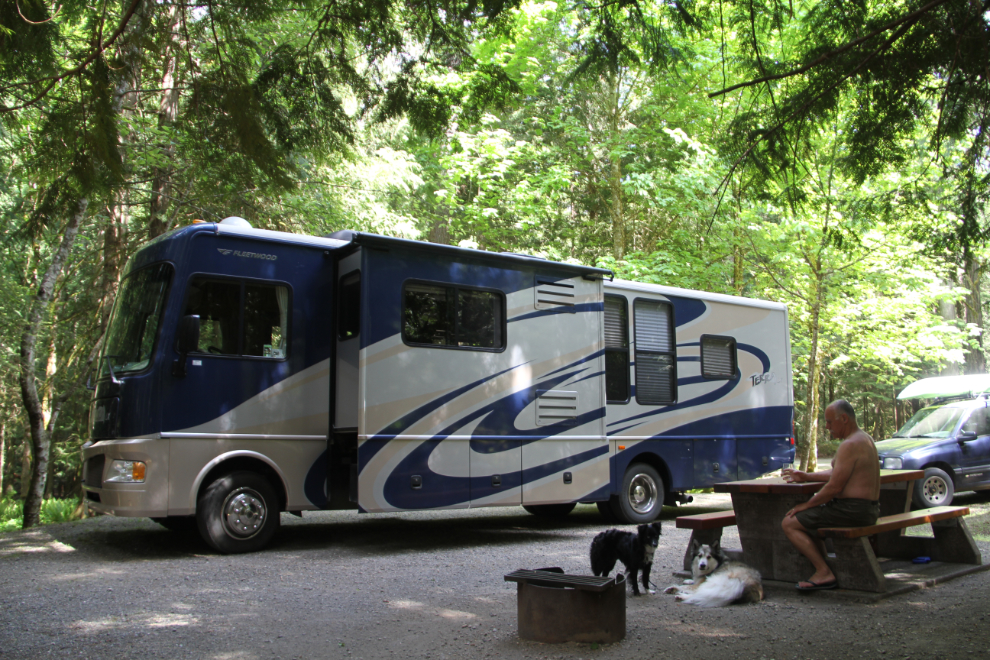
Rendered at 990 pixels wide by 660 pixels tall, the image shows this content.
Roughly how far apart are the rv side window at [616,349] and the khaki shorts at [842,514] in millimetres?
4294

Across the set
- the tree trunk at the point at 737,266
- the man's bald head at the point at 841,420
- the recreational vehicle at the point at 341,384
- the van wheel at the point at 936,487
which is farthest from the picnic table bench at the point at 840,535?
the tree trunk at the point at 737,266

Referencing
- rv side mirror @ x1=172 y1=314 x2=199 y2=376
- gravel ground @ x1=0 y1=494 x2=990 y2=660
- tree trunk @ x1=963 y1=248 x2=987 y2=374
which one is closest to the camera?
gravel ground @ x1=0 y1=494 x2=990 y2=660

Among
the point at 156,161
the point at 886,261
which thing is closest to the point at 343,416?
the point at 156,161

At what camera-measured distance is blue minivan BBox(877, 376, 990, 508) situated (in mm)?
11289

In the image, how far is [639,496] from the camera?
33.2ft

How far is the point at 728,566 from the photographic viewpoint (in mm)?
5625

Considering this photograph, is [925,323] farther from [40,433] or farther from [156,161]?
[40,433]

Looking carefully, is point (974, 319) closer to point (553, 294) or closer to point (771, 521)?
point (553, 294)

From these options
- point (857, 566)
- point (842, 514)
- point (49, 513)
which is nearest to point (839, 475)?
point (842, 514)

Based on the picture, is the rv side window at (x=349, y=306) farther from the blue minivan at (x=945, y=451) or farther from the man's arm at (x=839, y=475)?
the blue minivan at (x=945, y=451)

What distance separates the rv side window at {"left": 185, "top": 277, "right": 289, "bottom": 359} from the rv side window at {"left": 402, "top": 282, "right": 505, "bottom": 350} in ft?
4.14

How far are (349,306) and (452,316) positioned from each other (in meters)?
1.10

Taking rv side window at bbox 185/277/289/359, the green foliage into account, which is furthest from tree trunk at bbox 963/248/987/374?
the green foliage

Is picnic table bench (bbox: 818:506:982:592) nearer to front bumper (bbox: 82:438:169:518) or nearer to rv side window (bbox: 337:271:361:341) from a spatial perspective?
rv side window (bbox: 337:271:361:341)
